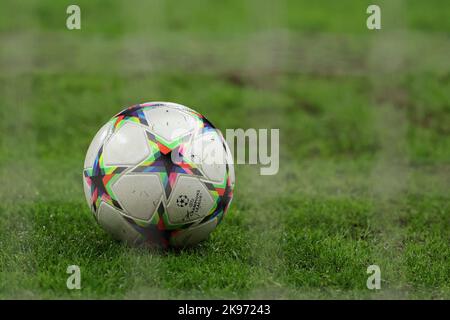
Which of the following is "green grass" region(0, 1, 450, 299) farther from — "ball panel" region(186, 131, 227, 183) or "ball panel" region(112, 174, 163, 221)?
"ball panel" region(186, 131, 227, 183)

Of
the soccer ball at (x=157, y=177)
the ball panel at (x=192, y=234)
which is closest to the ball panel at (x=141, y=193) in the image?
the soccer ball at (x=157, y=177)

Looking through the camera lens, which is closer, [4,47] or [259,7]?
[4,47]

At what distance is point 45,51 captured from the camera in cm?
912

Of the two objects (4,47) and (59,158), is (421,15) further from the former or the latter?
(59,158)

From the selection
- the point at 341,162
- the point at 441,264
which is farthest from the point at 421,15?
the point at 441,264

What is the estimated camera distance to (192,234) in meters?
3.92

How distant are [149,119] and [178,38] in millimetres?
5959

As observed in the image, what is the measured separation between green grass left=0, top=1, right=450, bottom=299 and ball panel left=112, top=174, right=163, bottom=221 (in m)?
0.25

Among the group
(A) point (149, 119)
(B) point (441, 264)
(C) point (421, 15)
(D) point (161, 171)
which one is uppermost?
(C) point (421, 15)

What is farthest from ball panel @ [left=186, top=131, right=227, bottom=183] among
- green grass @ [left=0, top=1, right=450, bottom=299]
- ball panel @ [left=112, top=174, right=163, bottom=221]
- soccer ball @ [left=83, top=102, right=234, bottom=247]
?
green grass @ [left=0, top=1, right=450, bottom=299]

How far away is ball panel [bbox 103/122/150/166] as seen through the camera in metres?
3.78

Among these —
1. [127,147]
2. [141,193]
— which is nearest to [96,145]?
[127,147]

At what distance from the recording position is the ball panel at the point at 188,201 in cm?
377

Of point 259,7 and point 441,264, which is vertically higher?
point 259,7
